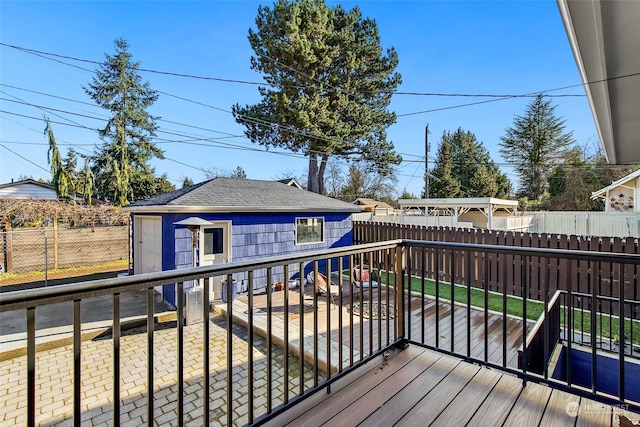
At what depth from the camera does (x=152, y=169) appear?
17.2 m

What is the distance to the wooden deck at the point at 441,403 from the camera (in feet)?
5.21

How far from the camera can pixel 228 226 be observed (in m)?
6.56

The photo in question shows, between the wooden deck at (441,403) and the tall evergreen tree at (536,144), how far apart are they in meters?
28.3

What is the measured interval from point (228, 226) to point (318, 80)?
31.7 ft

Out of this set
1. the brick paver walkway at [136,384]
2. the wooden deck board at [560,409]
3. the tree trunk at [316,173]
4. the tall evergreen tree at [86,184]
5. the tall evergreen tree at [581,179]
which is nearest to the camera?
the wooden deck board at [560,409]

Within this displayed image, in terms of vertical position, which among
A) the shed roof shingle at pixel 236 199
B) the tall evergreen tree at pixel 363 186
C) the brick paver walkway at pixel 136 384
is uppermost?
the tall evergreen tree at pixel 363 186

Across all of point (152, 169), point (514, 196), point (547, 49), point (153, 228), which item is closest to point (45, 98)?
point (152, 169)

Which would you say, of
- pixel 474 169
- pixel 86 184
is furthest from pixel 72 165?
pixel 474 169

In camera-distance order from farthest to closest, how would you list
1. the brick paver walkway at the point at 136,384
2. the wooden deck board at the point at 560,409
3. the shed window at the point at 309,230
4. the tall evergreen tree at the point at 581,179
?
the tall evergreen tree at the point at 581,179, the shed window at the point at 309,230, the brick paver walkway at the point at 136,384, the wooden deck board at the point at 560,409

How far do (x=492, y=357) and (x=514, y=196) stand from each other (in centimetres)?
2872

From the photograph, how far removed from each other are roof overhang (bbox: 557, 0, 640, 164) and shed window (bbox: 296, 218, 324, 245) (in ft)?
19.8

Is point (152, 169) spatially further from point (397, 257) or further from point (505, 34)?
point (397, 257)

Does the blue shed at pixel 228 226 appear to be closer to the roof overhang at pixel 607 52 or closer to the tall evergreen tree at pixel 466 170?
the roof overhang at pixel 607 52

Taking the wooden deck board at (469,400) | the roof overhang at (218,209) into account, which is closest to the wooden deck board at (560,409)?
the wooden deck board at (469,400)
